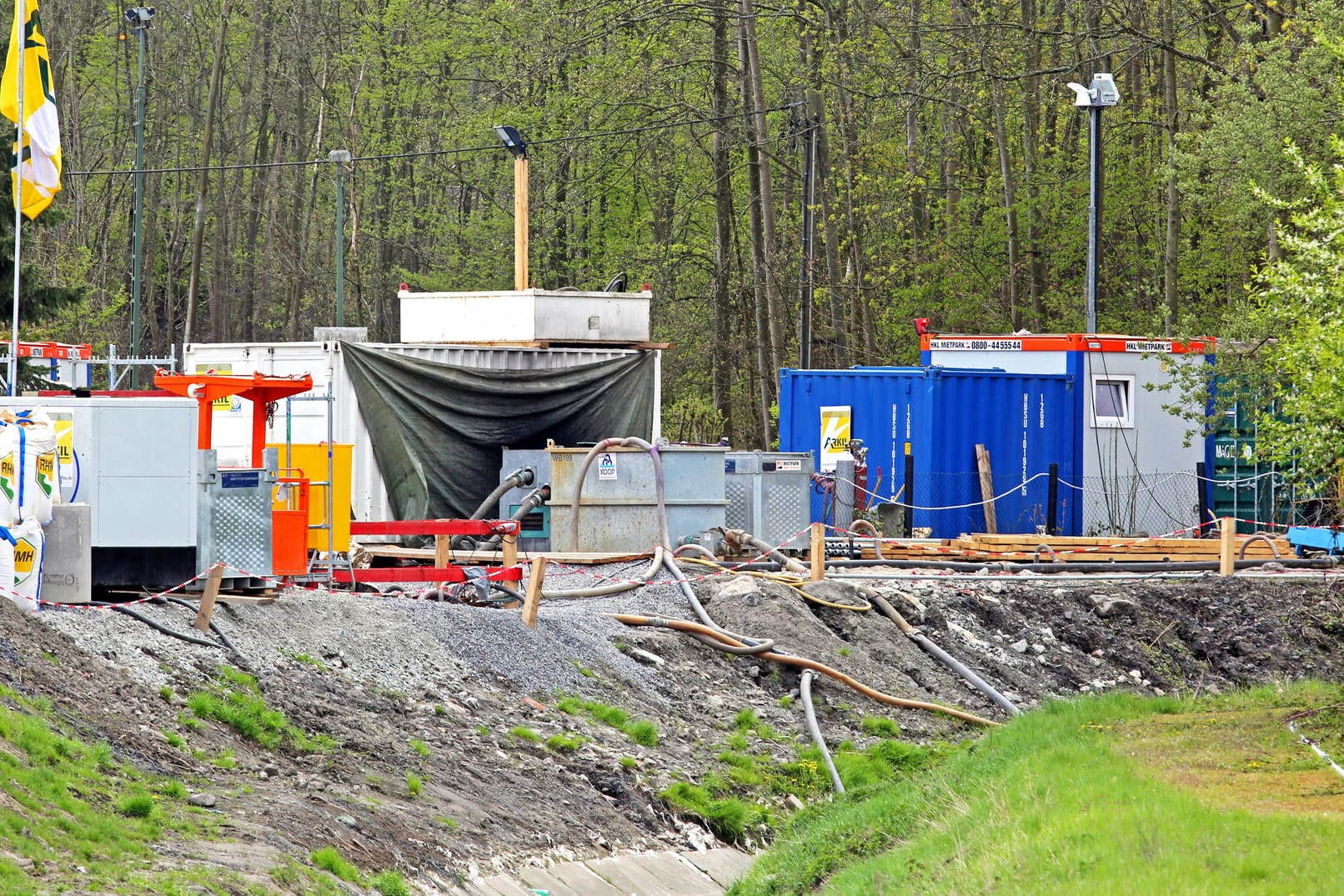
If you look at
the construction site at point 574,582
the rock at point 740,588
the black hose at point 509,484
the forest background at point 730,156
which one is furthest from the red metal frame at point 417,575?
the forest background at point 730,156

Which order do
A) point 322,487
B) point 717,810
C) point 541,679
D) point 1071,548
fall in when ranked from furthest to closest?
1. point 1071,548
2. point 322,487
3. point 541,679
4. point 717,810

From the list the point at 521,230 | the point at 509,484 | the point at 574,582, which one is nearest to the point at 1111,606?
the point at 574,582

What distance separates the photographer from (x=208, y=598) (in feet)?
40.5

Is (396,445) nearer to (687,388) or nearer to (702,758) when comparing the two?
(702,758)

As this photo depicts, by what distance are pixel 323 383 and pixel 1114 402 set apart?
11924 millimetres

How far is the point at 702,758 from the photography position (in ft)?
46.2

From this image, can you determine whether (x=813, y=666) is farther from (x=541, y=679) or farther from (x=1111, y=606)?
(x=1111, y=606)

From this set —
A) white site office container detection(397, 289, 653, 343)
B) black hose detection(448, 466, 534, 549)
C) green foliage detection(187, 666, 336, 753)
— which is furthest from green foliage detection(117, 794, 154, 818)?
white site office container detection(397, 289, 653, 343)

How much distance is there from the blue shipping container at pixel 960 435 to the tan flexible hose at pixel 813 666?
8.21m

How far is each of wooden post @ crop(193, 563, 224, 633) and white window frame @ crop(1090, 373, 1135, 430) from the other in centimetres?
1655

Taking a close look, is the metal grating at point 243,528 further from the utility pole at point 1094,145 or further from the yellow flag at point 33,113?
the utility pole at point 1094,145

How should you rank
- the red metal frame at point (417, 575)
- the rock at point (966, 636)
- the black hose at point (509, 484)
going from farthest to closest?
1. the black hose at point (509, 484)
2. the rock at point (966, 636)
3. the red metal frame at point (417, 575)

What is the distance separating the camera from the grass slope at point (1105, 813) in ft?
25.4

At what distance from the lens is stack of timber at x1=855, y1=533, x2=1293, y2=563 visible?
2273 centimetres
